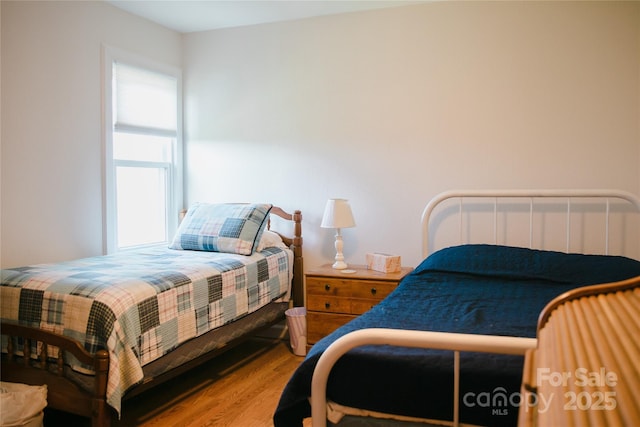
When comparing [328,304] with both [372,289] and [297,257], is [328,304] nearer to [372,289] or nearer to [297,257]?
[372,289]

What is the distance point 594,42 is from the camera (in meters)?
2.91

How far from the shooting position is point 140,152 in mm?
3645

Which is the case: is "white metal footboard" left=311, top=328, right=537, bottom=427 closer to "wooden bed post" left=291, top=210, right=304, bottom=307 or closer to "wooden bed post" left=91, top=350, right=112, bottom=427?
"wooden bed post" left=91, top=350, right=112, bottom=427

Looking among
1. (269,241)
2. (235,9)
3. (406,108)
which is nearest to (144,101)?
(235,9)

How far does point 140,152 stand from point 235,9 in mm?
1231

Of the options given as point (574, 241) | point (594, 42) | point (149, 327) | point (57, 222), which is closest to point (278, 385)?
point (149, 327)

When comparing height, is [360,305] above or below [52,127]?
below

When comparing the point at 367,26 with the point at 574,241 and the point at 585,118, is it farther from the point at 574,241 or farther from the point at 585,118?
the point at 574,241

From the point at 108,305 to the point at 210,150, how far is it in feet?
6.97

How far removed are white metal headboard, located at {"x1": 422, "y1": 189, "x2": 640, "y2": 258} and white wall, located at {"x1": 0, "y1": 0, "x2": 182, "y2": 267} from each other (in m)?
2.13

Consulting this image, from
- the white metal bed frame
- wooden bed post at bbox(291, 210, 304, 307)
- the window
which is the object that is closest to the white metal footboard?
the white metal bed frame

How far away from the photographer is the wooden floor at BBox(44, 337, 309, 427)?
235 cm

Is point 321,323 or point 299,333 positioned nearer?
point 321,323

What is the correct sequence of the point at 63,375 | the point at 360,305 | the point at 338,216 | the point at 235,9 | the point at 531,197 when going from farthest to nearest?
the point at 235,9
the point at 338,216
the point at 360,305
the point at 531,197
the point at 63,375
